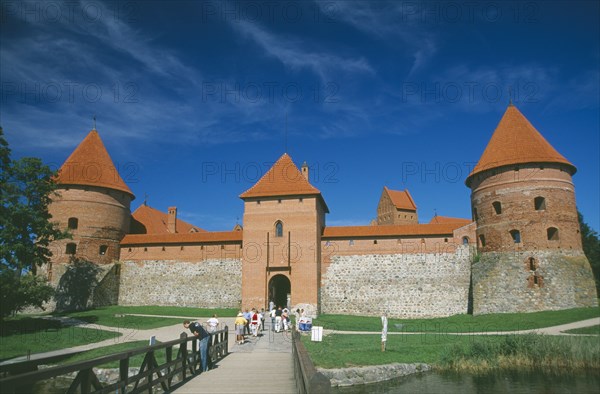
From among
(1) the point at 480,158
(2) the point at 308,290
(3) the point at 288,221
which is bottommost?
(2) the point at 308,290

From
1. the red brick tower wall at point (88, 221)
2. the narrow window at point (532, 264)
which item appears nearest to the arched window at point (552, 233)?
the narrow window at point (532, 264)

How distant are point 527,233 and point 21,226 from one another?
25.5 meters

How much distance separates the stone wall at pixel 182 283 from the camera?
27.6 metres

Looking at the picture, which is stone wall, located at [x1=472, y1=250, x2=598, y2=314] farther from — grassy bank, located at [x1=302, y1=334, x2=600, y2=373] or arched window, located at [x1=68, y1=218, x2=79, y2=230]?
arched window, located at [x1=68, y1=218, x2=79, y2=230]

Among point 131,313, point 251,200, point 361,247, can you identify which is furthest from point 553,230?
point 131,313

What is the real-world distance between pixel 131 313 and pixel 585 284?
24121 mm

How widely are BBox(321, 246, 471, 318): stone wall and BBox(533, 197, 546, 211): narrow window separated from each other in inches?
172

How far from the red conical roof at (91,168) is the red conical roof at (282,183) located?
9.66m

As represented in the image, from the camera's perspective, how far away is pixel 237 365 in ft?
33.9

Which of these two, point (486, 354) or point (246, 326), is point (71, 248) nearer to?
point (246, 326)

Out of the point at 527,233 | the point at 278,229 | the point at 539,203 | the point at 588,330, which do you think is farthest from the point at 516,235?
the point at 278,229

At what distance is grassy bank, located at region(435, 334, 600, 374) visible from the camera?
13266 mm

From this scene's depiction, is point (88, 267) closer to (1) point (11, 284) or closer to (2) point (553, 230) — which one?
(1) point (11, 284)

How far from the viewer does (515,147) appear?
2467 cm
